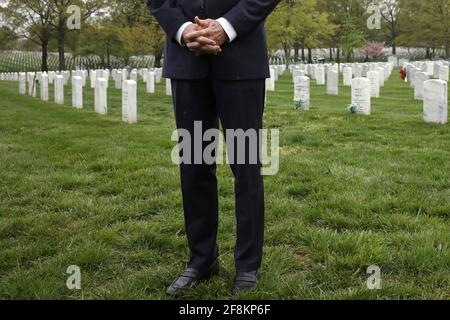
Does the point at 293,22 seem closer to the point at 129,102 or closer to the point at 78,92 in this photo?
the point at 78,92

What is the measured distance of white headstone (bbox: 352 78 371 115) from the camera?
10906mm

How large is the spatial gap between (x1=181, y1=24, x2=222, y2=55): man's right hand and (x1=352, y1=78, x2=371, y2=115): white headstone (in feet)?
28.7

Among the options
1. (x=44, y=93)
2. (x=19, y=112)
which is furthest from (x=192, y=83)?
(x=44, y=93)

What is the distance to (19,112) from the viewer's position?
1321 centimetres

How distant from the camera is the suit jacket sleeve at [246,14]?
2.58m

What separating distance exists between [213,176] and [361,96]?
28.3 ft

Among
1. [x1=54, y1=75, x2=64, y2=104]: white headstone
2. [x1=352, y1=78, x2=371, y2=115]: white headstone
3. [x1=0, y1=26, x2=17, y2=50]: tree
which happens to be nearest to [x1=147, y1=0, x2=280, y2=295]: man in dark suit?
[x1=352, y1=78, x2=371, y2=115]: white headstone

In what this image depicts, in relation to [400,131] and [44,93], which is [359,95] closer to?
[400,131]

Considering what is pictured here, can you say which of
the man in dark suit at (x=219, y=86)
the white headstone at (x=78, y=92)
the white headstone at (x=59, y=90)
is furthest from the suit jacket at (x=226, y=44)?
the white headstone at (x=59, y=90)

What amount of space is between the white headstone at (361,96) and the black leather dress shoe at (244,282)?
866cm

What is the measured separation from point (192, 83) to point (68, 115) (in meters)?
9.93

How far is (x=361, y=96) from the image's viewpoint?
11.0 m

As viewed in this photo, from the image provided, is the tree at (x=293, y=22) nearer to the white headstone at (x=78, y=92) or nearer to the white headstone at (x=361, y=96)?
the white headstone at (x=78, y=92)
